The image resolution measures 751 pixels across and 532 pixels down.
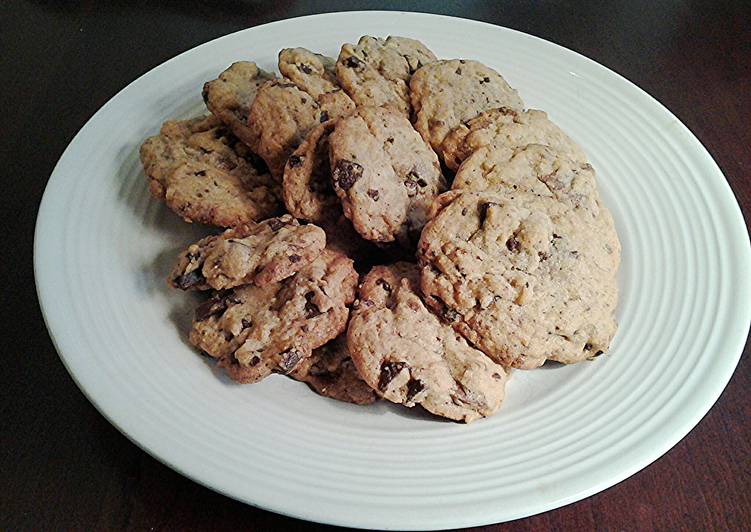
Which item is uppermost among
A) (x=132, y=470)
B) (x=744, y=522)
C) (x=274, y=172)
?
(x=274, y=172)

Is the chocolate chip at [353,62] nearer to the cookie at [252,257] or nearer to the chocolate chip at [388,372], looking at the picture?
the cookie at [252,257]

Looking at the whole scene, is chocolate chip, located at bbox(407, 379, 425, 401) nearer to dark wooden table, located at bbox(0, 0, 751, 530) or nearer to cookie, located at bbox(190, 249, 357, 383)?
cookie, located at bbox(190, 249, 357, 383)

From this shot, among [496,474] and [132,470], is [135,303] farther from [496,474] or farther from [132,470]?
[496,474]

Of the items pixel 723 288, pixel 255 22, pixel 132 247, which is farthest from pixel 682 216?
pixel 255 22

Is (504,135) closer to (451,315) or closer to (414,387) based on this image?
(451,315)

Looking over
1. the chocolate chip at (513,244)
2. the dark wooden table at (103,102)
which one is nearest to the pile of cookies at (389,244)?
the chocolate chip at (513,244)
